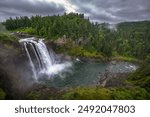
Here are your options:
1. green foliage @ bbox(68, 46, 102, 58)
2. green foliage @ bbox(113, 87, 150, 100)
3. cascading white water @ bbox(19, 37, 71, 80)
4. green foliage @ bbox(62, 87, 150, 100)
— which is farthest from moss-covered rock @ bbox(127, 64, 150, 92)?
green foliage @ bbox(68, 46, 102, 58)

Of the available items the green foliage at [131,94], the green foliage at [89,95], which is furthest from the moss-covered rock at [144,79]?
the green foliage at [89,95]

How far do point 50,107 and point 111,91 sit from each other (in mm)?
9342

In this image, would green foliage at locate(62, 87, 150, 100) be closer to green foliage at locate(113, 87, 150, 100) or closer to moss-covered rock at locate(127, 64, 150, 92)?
green foliage at locate(113, 87, 150, 100)

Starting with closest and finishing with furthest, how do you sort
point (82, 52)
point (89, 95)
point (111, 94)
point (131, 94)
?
point (89, 95), point (111, 94), point (131, 94), point (82, 52)

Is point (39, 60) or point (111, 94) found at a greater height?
point (111, 94)

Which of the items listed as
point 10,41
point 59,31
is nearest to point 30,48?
point 10,41

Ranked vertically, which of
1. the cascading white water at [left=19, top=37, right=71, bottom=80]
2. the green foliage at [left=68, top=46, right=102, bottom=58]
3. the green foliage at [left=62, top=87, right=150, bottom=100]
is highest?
the green foliage at [left=62, top=87, right=150, bottom=100]

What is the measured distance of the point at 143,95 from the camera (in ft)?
61.2

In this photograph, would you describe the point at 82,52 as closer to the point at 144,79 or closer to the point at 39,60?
the point at 39,60

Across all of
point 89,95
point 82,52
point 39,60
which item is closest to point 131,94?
point 89,95

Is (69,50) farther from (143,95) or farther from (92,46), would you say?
(143,95)

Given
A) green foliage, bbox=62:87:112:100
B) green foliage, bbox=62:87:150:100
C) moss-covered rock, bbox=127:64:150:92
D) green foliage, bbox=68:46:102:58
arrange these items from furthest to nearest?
1. green foliage, bbox=68:46:102:58
2. moss-covered rock, bbox=127:64:150:92
3. green foliage, bbox=62:87:150:100
4. green foliage, bbox=62:87:112:100

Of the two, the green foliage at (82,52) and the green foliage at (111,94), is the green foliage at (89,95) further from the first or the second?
the green foliage at (82,52)

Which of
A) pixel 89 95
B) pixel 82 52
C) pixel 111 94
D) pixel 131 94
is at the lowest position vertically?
pixel 82 52
